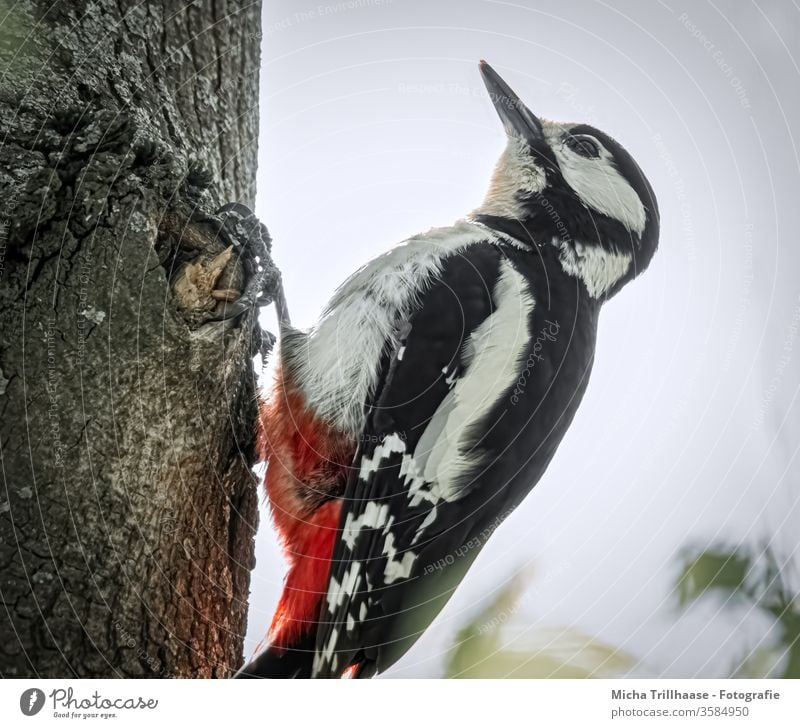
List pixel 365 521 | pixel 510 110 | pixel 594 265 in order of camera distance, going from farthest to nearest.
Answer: pixel 510 110, pixel 594 265, pixel 365 521

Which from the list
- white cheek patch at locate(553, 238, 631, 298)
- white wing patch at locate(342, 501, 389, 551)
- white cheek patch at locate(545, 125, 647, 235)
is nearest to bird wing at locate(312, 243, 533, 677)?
white wing patch at locate(342, 501, 389, 551)

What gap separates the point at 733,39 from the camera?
1.67 m

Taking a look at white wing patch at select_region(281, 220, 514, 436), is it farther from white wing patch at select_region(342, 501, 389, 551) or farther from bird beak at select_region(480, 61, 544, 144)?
bird beak at select_region(480, 61, 544, 144)

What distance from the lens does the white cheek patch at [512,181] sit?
157 cm

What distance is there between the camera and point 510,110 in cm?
167

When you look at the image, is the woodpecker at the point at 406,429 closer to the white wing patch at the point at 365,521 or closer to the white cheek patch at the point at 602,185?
the white wing patch at the point at 365,521

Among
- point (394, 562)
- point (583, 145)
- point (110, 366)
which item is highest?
point (583, 145)

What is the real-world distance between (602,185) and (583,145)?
0.10 meters

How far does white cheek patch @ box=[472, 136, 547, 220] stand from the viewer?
1.57 m

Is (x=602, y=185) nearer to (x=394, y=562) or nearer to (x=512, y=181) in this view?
(x=512, y=181)

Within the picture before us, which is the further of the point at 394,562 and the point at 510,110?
the point at 510,110

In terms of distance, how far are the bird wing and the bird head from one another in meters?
0.22

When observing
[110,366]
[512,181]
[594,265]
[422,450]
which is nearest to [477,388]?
[422,450]

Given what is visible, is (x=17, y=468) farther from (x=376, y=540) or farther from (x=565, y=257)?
(x=565, y=257)
